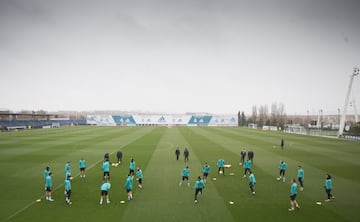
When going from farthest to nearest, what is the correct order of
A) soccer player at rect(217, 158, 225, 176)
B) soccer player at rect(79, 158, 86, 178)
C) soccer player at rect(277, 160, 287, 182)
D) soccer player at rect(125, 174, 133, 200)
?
1. soccer player at rect(217, 158, 225, 176)
2. soccer player at rect(79, 158, 86, 178)
3. soccer player at rect(277, 160, 287, 182)
4. soccer player at rect(125, 174, 133, 200)

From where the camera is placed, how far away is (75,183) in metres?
16.6

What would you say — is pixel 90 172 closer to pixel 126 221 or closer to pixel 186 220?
pixel 126 221

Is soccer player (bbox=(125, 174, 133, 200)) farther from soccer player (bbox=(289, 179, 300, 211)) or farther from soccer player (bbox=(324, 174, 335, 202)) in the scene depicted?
soccer player (bbox=(324, 174, 335, 202))

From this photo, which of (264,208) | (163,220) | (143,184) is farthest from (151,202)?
(264,208)

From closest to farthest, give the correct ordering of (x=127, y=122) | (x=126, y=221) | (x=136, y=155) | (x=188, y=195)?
(x=126, y=221)
(x=188, y=195)
(x=136, y=155)
(x=127, y=122)

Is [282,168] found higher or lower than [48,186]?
higher

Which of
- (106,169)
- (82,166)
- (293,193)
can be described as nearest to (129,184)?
(106,169)

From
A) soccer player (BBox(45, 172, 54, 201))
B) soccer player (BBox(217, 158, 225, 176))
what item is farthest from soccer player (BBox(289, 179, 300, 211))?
soccer player (BBox(45, 172, 54, 201))

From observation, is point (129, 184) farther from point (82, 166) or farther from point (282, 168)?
point (282, 168)

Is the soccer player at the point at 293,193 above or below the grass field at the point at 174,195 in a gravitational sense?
above

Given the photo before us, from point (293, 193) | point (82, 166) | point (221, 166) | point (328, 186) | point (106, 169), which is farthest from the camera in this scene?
point (221, 166)

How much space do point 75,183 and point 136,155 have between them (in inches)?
429

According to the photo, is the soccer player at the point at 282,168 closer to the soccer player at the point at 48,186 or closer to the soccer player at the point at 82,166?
the soccer player at the point at 82,166

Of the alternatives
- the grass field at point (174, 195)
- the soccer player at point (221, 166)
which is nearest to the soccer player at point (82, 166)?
the grass field at point (174, 195)
